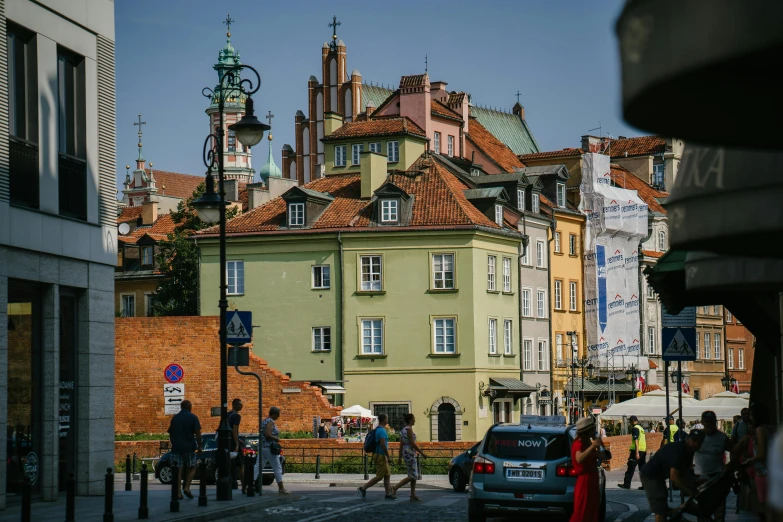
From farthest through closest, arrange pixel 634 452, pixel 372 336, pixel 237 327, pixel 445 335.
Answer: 1. pixel 372 336
2. pixel 445 335
3. pixel 634 452
4. pixel 237 327

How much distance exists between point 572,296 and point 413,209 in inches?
657

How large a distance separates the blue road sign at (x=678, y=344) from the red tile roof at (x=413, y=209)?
4220cm

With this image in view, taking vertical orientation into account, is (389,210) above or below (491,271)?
above

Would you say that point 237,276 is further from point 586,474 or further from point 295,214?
point 586,474

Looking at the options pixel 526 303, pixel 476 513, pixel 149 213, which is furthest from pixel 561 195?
pixel 476 513

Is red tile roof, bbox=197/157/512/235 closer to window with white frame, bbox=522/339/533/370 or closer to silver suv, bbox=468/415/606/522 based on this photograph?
window with white frame, bbox=522/339/533/370

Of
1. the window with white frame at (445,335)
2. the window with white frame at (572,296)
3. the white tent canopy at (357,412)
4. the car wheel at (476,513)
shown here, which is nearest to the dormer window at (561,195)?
the window with white frame at (572,296)

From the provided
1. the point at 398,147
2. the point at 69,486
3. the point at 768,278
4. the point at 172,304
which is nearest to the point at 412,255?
the point at 398,147

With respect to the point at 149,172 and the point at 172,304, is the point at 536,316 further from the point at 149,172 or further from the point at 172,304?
the point at 149,172

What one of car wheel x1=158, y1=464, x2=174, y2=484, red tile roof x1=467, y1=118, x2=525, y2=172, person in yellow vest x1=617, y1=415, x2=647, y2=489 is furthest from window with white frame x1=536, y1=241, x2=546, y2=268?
car wheel x1=158, y1=464, x2=174, y2=484

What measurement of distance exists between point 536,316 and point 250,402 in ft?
68.4

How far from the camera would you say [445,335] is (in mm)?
65438

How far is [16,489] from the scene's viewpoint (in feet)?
70.8

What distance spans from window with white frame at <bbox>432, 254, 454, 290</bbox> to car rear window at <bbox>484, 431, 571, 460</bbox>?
45.2 metres
